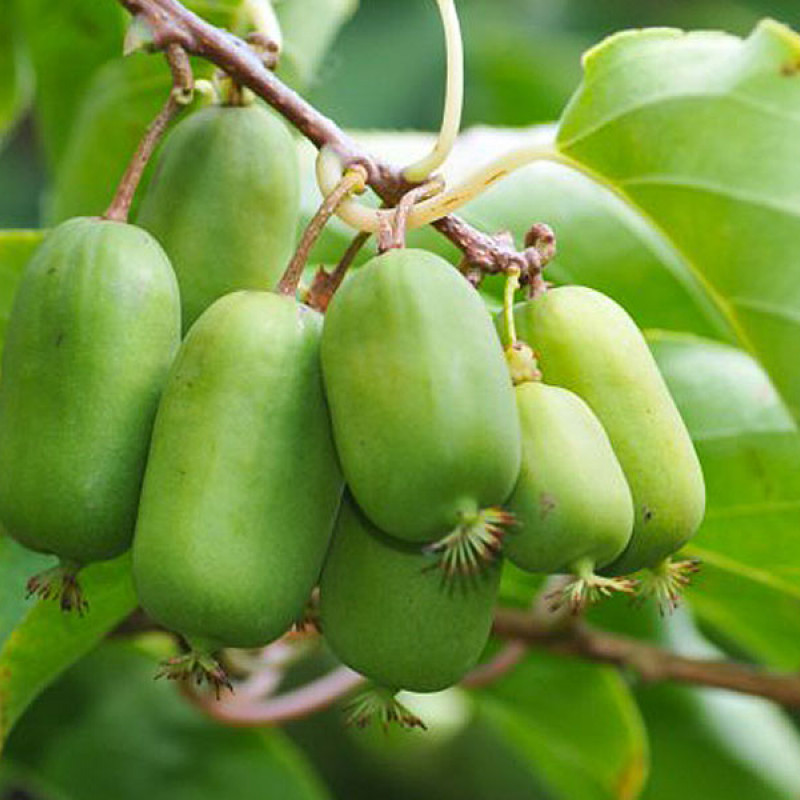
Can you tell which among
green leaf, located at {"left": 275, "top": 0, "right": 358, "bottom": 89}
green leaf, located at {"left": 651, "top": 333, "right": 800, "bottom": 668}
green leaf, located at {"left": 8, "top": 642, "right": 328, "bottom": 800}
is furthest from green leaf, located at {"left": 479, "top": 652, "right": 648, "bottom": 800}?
green leaf, located at {"left": 275, "top": 0, "right": 358, "bottom": 89}

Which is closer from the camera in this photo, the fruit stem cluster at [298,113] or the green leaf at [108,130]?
the fruit stem cluster at [298,113]

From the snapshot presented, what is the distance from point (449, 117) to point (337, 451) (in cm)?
28

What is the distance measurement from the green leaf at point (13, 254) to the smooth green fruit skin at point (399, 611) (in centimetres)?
58

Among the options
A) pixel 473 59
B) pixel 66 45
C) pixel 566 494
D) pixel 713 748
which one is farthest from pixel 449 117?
pixel 473 59

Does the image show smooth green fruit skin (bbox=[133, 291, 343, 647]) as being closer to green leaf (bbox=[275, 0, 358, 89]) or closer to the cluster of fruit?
the cluster of fruit

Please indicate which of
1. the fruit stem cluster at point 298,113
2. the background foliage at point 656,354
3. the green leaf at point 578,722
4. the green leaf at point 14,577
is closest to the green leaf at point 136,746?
the background foliage at point 656,354

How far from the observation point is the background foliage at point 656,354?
1.32 m

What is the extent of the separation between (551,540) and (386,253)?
21 cm

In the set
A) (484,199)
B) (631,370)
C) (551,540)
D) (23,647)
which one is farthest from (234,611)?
(484,199)

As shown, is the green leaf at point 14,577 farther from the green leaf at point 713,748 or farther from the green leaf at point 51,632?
the green leaf at point 713,748

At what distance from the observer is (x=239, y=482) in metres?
1.08

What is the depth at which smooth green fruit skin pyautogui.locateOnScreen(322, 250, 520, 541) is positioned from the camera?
1.04 metres

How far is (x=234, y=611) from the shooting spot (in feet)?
3.48

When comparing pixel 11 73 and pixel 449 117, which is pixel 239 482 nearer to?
pixel 449 117
